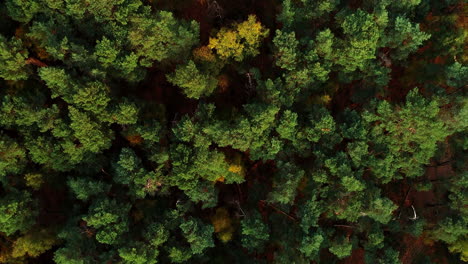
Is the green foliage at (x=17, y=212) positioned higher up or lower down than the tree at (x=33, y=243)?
higher up

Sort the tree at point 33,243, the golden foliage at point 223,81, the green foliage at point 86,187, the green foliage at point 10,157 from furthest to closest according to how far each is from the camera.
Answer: the golden foliage at point 223,81
the tree at point 33,243
the green foliage at point 86,187
the green foliage at point 10,157

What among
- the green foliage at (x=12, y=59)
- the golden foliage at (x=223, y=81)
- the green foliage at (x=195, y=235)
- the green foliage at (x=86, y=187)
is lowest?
the green foliage at (x=195, y=235)

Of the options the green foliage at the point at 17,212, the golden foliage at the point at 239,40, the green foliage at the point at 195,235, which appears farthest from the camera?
the golden foliage at the point at 239,40

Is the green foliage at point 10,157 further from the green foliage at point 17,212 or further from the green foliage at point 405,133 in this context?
the green foliage at point 405,133

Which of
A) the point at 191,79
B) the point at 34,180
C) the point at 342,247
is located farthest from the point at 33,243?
the point at 342,247

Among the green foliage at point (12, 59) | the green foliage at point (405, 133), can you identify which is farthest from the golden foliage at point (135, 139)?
the green foliage at point (405, 133)

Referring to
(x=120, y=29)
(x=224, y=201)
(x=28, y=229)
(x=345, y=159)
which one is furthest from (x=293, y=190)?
(x=28, y=229)

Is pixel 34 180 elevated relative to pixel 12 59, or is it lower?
lower

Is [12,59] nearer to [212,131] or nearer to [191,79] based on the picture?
[191,79]

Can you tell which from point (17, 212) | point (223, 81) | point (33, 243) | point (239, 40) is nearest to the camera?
point (17, 212)

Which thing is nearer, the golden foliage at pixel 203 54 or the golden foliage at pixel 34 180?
the golden foliage at pixel 34 180
